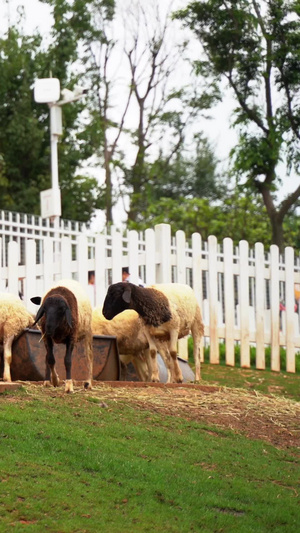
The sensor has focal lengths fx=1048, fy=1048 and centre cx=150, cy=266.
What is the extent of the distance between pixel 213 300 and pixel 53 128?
737 cm

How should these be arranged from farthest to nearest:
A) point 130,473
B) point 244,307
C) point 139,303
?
point 244,307
point 139,303
point 130,473

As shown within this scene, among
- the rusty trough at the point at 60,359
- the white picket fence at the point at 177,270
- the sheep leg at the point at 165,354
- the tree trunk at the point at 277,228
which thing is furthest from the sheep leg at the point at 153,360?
the tree trunk at the point at 277,228

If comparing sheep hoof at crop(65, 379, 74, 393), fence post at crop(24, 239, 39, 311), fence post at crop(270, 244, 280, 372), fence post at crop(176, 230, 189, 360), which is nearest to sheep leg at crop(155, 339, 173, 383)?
sheep hoof at crop(65, 379, 74, 393)

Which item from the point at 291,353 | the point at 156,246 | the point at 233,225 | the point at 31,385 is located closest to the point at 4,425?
the point at 31,385

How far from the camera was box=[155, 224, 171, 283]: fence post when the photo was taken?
15320 millimetres

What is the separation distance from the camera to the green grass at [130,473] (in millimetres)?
6684

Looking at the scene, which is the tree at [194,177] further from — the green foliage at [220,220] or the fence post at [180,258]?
the fence post at [180,258]

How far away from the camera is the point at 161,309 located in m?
11.2

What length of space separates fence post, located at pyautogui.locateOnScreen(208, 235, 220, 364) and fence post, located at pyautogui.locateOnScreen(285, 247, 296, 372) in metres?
1.20

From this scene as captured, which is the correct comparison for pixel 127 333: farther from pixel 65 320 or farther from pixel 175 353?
pixel 65 320

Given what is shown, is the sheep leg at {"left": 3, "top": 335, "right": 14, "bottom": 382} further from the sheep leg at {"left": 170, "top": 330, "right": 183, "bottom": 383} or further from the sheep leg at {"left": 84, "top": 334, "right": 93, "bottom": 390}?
the sheep leg at {"left": 170, "top": 330, "right": 183, "bottom": 383}

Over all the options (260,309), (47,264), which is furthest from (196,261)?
(47,264)

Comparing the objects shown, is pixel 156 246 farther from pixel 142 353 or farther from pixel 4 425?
pixel 4 425

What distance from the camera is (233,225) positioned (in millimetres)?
37156
